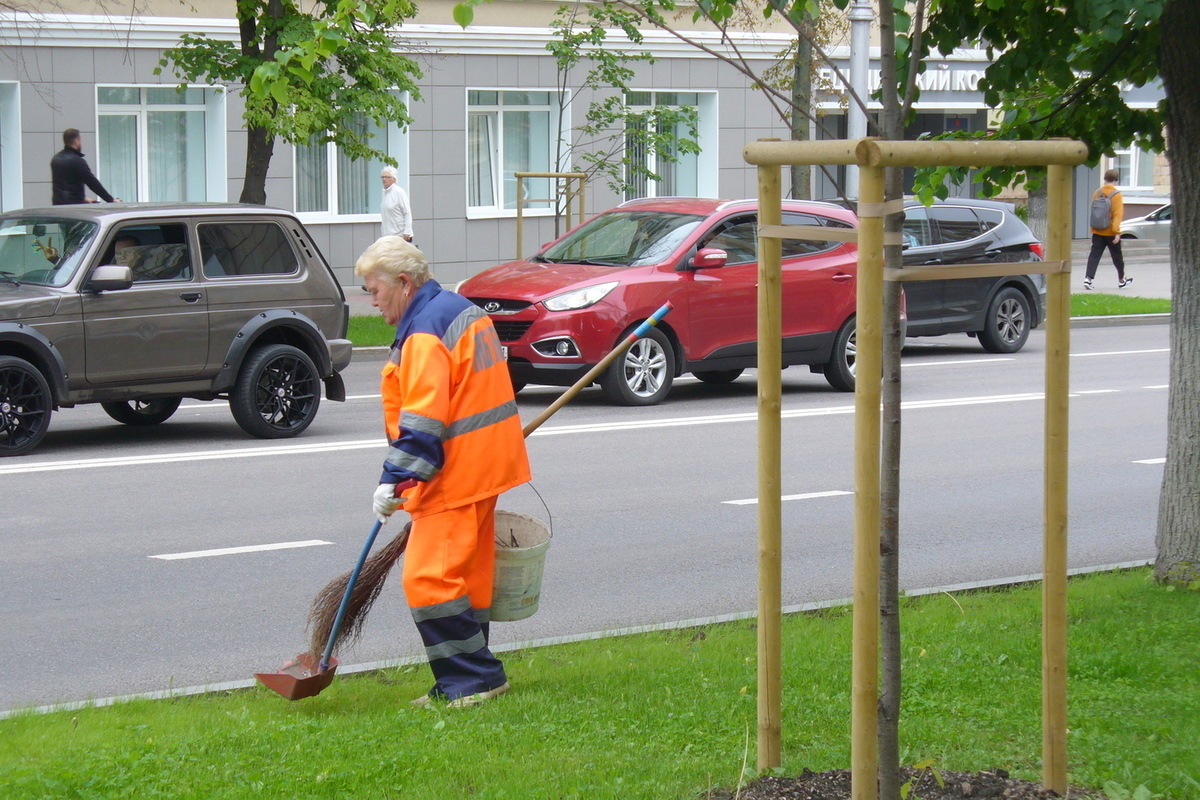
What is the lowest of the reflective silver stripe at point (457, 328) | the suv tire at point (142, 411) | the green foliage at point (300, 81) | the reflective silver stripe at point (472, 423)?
the suv tire at point (142, 411)

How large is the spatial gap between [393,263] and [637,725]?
1766 mm

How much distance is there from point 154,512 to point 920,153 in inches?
264

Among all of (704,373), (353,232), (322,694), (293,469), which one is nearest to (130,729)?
(322,694)

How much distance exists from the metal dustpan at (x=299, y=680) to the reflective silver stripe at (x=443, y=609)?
0.39 meters

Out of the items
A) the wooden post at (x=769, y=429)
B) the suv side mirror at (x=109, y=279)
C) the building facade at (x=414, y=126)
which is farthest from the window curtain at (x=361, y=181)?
the wooden post at (x=769, y=429)

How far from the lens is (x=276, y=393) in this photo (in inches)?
478

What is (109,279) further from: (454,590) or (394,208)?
(394,208)

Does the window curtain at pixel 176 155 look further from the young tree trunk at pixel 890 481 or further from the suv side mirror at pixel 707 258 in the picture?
the young tree trunk at pixel 890 481

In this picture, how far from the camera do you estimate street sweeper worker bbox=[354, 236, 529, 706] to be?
518 centimetres

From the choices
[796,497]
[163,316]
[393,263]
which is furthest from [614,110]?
[393,263]

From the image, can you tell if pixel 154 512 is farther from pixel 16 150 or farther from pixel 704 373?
pixel 16 150

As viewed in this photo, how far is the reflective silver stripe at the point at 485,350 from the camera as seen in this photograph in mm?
5289

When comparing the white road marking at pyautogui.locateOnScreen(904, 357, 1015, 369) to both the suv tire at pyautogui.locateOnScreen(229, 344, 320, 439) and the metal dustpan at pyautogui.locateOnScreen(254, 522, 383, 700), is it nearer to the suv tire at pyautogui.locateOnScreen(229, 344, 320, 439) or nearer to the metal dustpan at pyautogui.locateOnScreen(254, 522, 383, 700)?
the suv tire at pyautogui.locateOnScreen(229, 344, 320, 439)

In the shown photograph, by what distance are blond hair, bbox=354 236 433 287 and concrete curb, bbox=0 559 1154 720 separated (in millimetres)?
1586
